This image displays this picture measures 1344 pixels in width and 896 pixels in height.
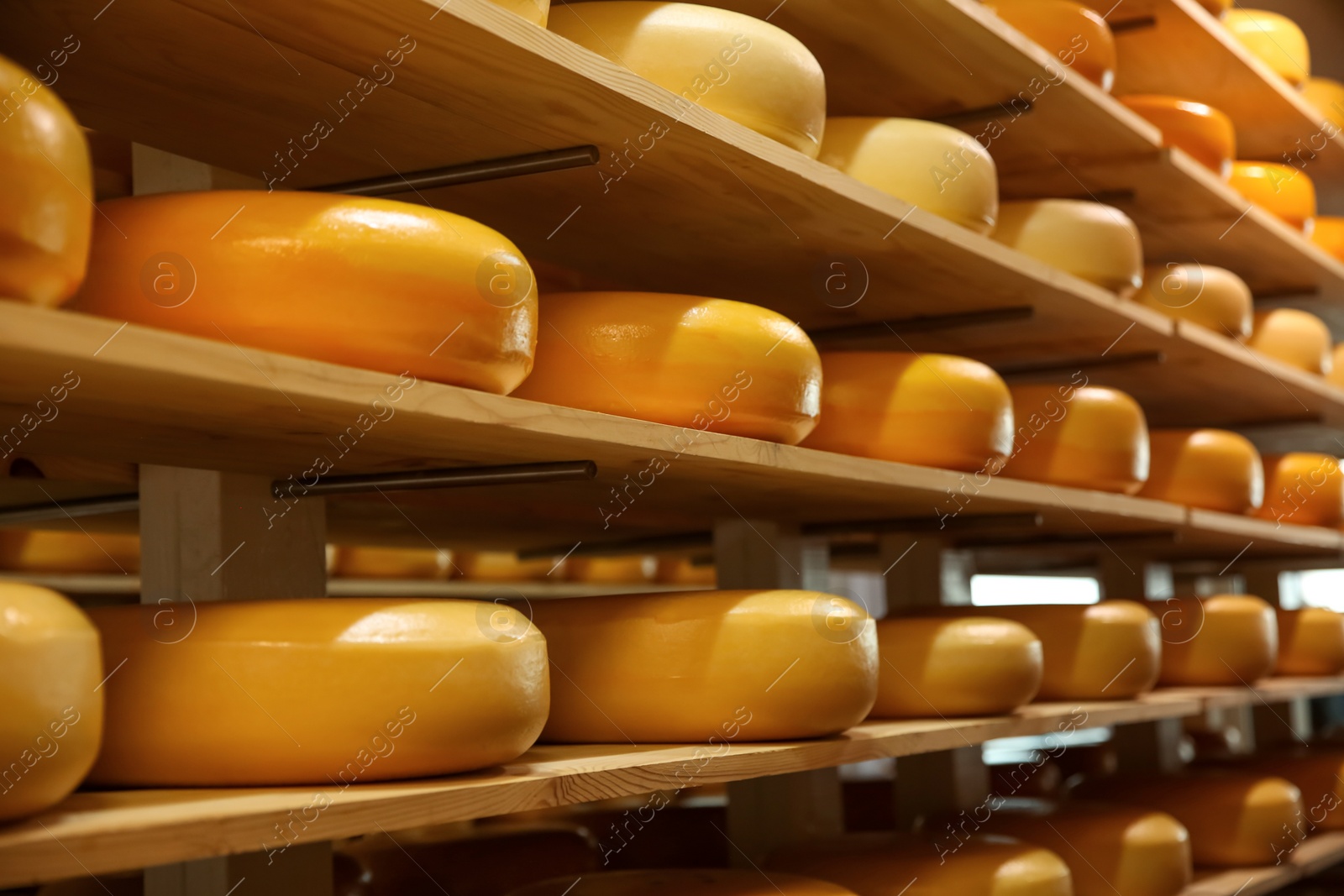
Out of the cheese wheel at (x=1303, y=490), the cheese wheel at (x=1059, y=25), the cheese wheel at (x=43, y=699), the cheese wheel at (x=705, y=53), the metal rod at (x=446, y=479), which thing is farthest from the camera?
the cheese wheel at (x=1303, y=490)

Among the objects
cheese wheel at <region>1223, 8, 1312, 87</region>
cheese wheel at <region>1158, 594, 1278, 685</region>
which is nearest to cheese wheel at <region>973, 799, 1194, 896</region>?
cheese wheel at <region>1158, 594, 1278, 685</region>

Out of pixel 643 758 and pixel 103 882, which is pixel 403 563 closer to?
pixel 103 882

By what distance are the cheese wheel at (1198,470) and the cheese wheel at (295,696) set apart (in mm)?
1714

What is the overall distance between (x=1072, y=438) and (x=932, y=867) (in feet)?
2.26

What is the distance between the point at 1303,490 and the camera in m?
2.84

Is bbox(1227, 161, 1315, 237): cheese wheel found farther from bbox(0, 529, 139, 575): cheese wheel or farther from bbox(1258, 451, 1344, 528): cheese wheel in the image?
bbox(0, 529, 139, 575): cheese wheel

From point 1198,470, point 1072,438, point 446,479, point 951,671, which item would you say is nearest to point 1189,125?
point 1198,470

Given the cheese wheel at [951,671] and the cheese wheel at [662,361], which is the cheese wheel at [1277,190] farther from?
the cheese wheel at [662,361]

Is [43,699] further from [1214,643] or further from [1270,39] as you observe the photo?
[1270,39]

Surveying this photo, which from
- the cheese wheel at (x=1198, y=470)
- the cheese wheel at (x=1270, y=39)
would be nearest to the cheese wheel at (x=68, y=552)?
the cheese wheel at (x=1198, y=470)

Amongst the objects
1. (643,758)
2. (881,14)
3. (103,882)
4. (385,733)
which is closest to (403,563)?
(103,882)

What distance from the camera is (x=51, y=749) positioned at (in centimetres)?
77

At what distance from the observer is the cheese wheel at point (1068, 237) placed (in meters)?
2.07

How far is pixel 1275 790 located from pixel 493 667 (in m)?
1.97
